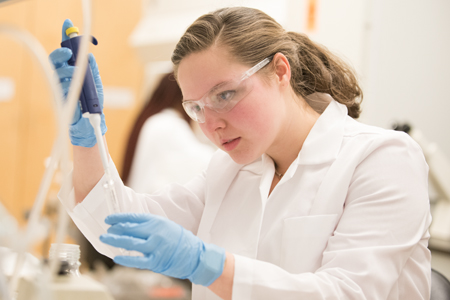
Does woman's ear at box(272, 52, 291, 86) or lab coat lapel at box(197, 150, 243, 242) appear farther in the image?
lab coat lapel at box(197, 150, 243, 242)

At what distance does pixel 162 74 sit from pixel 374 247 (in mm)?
2386

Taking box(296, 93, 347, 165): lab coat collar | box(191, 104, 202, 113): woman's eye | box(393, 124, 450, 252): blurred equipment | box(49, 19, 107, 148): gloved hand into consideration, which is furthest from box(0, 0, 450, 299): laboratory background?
box(191, 104, 202, 113): woman's eye

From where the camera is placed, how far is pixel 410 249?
1.04 m

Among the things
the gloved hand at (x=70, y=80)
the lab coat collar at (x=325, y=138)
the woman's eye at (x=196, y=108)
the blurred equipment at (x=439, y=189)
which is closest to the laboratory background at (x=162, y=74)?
the blurred equipment at (x=439, y=189)

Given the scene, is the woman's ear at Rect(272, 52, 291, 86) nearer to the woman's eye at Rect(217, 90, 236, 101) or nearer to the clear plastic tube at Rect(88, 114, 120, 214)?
the woman's eye at Rect(217, 90, 236, 101)

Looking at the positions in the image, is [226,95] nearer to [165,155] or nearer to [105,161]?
[105,161]

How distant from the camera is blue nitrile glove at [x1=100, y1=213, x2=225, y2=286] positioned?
2.92 feet

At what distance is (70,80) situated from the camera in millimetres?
1117

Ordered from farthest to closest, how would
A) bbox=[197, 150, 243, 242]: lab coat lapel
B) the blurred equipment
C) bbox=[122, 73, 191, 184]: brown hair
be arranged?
bbox=[122, 73, 191, 184]: brown hair → the blurred equipment → bbox=[197, 150, 243, 242]: lab coat lapel

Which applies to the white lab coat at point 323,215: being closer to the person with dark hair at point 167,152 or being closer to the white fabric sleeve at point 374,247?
the white fabric sleeve at point 374,247

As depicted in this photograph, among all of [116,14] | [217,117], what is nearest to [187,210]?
[217,117]

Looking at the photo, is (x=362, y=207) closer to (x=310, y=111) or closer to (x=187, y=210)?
(x=310, y=111)

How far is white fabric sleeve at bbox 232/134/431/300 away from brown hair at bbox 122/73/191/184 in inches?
72.9

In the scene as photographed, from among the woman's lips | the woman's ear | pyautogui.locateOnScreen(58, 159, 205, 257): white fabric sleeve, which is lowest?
pyautogui.locateOnScreen(58, 159, 205, 257): white fabric sleeve
